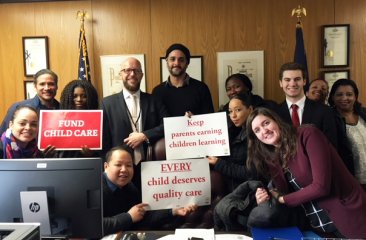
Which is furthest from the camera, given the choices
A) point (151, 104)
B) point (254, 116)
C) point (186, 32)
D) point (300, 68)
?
point (186, 32)

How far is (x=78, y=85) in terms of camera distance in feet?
9.64

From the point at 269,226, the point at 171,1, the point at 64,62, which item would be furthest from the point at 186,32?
the point at 269,226

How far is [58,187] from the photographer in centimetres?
144

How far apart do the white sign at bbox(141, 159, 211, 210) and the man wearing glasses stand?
0.93 meters

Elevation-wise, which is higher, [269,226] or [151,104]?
[151,104]

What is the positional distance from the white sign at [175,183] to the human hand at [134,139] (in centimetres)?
43

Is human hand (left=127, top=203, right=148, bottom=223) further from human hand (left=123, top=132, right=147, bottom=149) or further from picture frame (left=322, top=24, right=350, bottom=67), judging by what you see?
picture frame (left=322, top=24, right=350, bottom=67)

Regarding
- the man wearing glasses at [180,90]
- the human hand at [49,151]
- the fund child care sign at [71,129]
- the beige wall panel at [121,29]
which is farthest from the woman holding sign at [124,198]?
the beige wall panel at [121,29]

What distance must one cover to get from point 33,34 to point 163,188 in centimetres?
351

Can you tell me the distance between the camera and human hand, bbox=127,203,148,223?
6.92 feet

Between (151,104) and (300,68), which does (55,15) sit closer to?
(151,104)

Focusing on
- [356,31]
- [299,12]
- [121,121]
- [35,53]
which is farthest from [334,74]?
[35,53]

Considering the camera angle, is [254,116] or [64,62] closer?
A: [254,116]

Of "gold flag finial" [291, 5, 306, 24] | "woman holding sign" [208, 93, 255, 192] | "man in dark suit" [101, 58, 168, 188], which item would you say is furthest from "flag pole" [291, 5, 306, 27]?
"man in dark suit" [101, 58, 168, 188]
